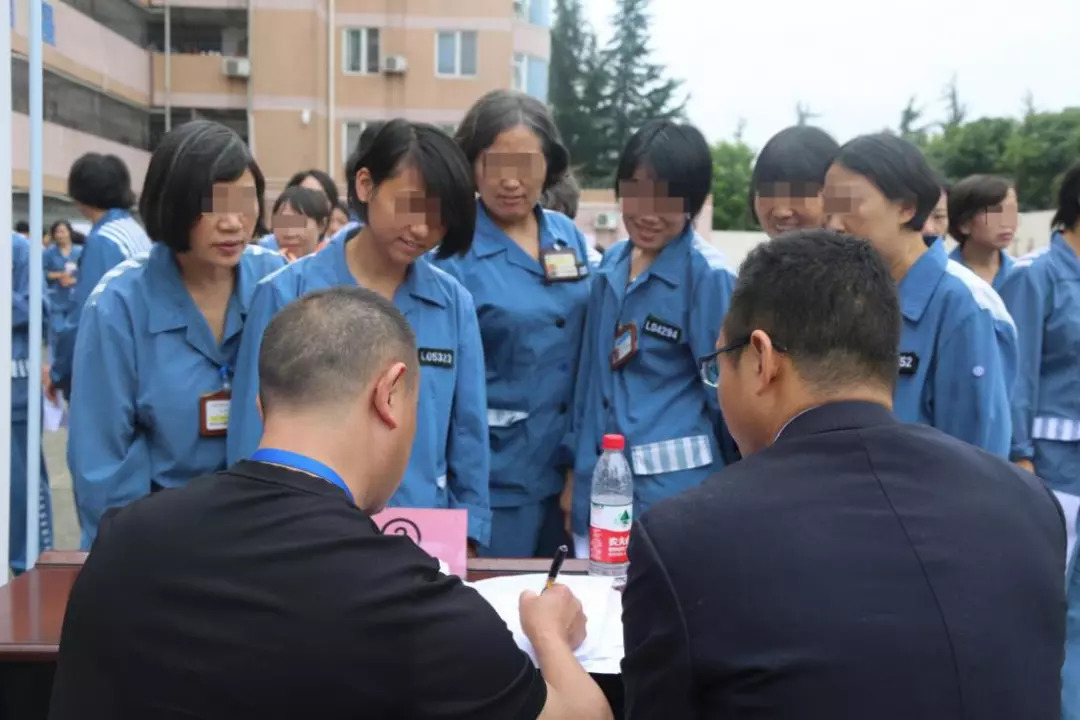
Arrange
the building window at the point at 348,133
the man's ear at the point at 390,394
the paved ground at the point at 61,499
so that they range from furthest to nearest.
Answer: the building window at the point at 348,133 → the paved ground at the point at 61,499 → the man's ear at the point at 390,394

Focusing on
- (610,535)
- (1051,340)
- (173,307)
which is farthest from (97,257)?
(1051,340)

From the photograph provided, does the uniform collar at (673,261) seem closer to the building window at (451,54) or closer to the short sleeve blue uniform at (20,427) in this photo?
the short sleeve blue uniform at (20,427)

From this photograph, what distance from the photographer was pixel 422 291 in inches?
95.5

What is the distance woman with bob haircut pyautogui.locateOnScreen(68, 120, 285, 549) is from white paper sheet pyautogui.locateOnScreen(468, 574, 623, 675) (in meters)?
0.81

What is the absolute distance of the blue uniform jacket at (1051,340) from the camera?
3.37 metres

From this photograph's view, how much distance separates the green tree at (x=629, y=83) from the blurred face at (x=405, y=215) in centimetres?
3821

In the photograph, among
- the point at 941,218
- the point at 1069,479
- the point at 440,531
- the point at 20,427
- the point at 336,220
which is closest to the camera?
the point at 440,531

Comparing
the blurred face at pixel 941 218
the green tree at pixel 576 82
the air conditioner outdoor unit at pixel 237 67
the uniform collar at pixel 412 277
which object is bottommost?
the uniform collar at pixel 412 277

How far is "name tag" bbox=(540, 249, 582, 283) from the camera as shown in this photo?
9.73 ft

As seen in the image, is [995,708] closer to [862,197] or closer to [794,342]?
[794,342]

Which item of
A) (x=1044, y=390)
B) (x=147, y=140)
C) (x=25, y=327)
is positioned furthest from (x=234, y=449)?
(x=147, y=140)

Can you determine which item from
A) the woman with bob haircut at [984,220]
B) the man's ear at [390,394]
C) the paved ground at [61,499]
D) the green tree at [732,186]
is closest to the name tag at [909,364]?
the man's ear at [390,394]

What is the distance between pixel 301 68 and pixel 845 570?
67.5 ft

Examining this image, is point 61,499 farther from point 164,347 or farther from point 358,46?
point 358,46
